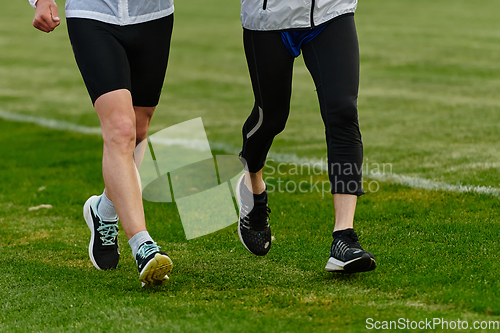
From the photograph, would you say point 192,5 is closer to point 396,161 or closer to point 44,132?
point 44,132

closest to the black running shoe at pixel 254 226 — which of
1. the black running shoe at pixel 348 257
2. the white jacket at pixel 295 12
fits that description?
the black running shoe at pixel 348 257

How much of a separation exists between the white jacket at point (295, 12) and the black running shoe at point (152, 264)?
56.6 inches

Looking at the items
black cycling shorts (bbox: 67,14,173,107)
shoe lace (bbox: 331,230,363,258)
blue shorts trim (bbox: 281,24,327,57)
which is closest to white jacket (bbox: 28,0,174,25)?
black cycling shorts (bbox: 67,14,173,107)

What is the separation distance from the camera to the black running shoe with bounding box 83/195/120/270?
4.20 meters

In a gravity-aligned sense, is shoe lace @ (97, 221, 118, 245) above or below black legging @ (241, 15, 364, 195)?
below

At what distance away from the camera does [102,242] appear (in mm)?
4234

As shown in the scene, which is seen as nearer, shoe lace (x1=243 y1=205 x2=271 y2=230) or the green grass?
the green grass

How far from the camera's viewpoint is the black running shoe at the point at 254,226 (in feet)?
14.4

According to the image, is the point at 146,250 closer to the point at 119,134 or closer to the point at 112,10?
the point at 119,134

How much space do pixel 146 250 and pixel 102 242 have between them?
82 cm

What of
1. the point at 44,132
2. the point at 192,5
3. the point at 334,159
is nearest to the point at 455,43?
the point at 44,132

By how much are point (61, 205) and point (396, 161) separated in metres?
3.47

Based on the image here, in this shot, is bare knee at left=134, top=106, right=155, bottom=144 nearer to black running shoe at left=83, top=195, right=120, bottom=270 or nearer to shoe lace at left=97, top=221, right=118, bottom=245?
black running shoe at left=83, top=195, right=120, bottom=270

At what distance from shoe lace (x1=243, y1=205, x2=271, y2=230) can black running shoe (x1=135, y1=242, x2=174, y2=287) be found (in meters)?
1.04
